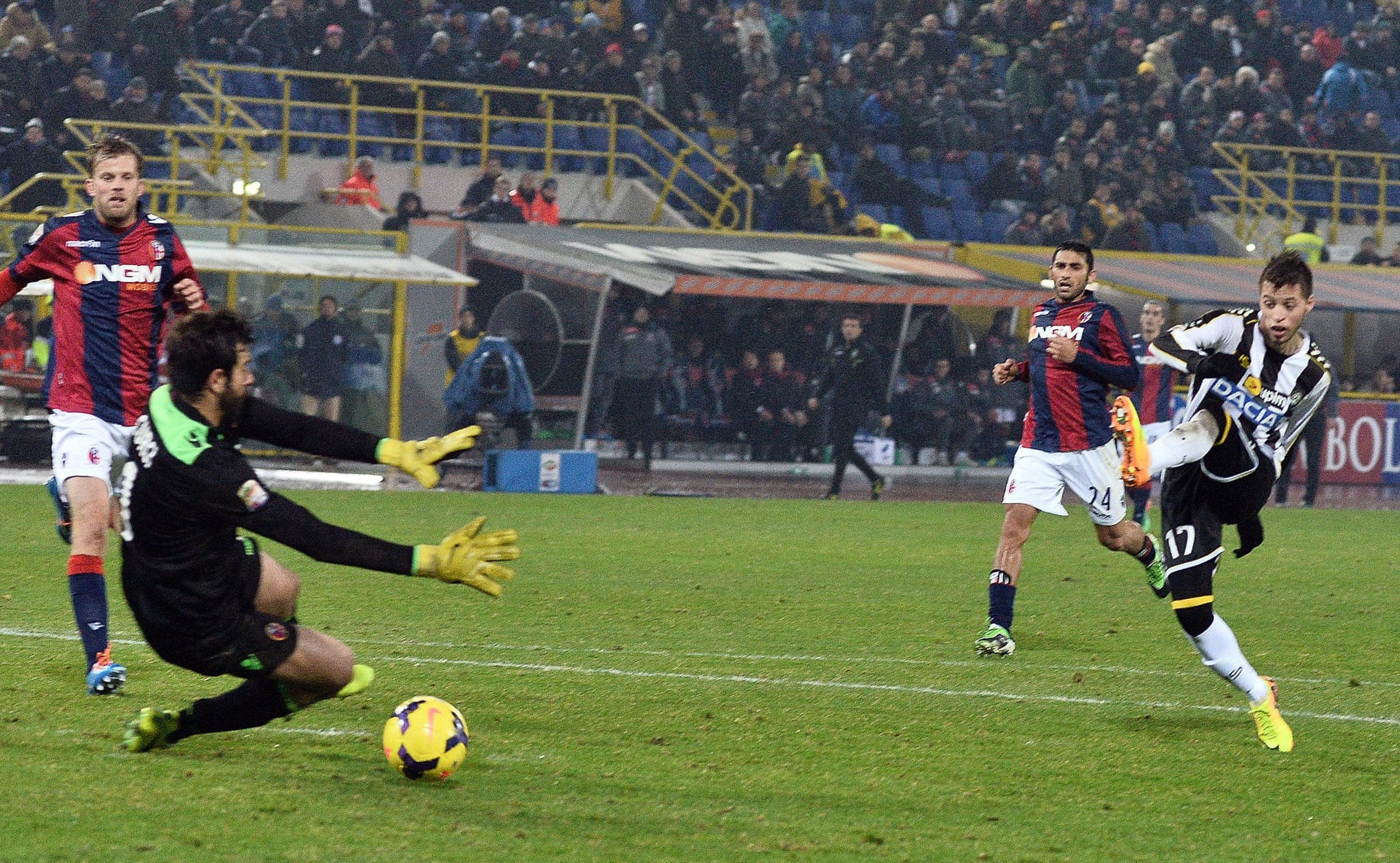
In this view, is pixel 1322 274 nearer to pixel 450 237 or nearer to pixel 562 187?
pixel 562 187

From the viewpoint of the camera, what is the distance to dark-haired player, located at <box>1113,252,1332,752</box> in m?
6.55

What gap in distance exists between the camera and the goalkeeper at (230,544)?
504cm

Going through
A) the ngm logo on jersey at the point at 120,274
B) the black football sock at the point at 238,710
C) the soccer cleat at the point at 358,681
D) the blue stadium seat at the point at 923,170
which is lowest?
the black football sock at the point at 238,710

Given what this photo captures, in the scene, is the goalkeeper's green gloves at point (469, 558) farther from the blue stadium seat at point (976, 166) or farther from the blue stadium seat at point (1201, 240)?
the blue stadium seat at point (1201, 240)

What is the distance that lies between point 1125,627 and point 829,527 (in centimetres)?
551

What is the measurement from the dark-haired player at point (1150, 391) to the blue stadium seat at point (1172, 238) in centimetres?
712

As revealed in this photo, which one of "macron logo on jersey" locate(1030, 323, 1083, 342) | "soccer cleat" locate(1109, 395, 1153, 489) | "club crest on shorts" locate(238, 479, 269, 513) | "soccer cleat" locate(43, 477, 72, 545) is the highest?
"macron logo on jersey" locate(1030, 323, 1083, 342)

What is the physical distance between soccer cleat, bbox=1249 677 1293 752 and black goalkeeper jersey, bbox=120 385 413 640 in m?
3.30

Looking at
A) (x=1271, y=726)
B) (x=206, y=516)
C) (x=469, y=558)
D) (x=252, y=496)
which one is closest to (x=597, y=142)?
(x=1271, y=726)

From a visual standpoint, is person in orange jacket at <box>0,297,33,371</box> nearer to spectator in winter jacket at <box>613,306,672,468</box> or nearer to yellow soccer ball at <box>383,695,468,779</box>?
spectator in winter jacket at <box>613,306,672,468</box>

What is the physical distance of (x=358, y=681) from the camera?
5.65m

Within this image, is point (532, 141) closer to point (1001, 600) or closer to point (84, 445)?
point (1001, 600)

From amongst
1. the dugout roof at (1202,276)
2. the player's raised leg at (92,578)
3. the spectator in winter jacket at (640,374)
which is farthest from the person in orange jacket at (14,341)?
the player's raised leg at (92,578)

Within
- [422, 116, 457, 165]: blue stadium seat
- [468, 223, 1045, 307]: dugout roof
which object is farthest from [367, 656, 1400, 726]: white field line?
[422, 116, 457, 165]: blue stadium seat
